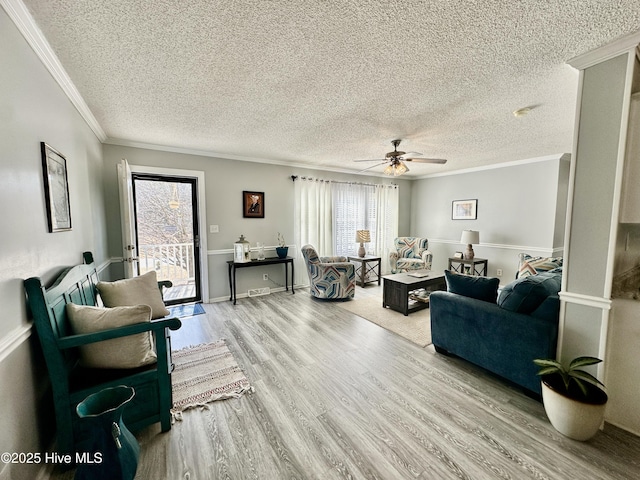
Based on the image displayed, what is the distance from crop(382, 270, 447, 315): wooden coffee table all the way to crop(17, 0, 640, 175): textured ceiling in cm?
201

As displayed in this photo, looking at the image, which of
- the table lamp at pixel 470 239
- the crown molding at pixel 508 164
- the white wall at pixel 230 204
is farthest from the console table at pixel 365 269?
the crown molding at pixel 508 164

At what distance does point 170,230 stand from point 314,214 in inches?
108

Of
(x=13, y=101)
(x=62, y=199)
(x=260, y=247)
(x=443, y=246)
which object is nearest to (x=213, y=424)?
(x=62, y=199)

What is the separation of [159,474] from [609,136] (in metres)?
3.32

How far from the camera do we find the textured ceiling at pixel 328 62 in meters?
1.36

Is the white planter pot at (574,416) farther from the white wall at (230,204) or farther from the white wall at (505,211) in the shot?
the white wall at (230,204)

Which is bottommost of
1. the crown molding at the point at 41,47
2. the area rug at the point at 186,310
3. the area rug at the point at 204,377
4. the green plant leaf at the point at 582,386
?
the area rug at the point at 204,377

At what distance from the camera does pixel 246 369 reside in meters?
2.39

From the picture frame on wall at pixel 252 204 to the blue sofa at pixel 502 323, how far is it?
10.8ft

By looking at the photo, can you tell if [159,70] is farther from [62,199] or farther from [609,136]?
[609,136]

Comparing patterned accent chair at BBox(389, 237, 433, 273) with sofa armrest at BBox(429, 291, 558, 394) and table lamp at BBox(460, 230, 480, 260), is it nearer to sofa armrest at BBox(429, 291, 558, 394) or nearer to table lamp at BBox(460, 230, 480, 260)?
table lamp at BBox(460, 230, 480, 260)

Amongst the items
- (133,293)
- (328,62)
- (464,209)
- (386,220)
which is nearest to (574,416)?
(328,62)

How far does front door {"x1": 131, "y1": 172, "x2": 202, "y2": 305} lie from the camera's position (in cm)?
423

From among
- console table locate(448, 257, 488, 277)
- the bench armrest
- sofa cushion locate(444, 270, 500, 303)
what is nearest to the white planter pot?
sofa cushion locate(444, 270, 500, 303)
